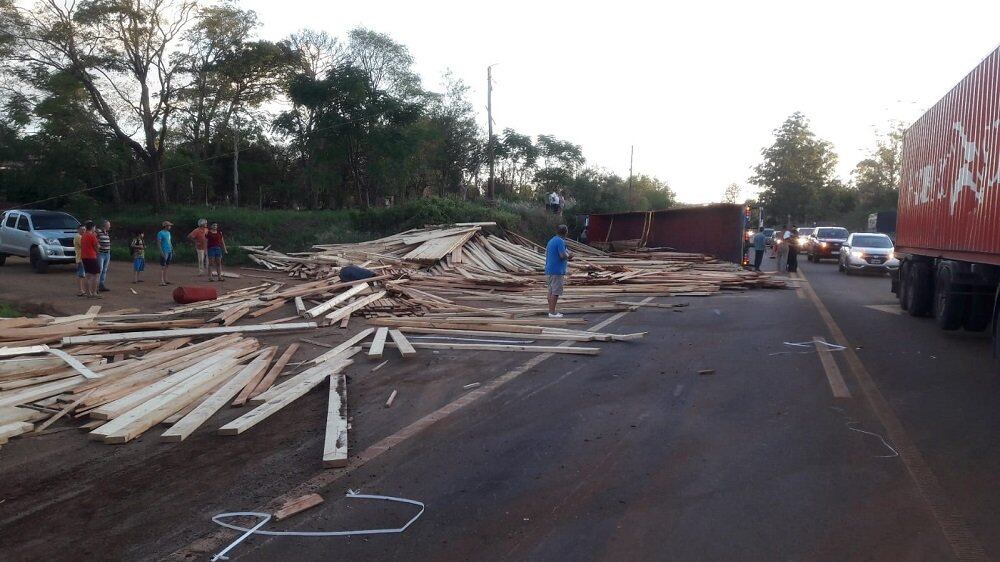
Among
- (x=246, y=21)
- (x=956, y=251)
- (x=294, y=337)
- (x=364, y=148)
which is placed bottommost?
(x=294, y=337)

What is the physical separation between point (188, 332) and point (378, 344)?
9.61 ft

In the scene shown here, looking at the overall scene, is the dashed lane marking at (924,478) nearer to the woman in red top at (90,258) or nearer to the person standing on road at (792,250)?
the woman in red top at (90,258)

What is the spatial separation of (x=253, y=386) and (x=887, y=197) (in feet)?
232

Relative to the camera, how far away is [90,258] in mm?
15703

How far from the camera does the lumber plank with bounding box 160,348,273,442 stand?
242 inches

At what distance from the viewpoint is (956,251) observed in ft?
37.1

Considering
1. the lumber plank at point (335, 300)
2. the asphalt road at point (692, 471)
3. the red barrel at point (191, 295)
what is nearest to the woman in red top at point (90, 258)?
the red barrel at point (191, 295)

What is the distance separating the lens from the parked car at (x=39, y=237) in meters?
21.4

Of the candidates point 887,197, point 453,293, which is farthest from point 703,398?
point 887,197

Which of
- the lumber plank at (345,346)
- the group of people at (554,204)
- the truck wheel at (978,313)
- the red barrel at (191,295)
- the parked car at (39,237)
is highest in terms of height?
the group of people at (554,204)

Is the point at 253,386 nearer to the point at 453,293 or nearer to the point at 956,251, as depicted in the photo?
the point at 453,293

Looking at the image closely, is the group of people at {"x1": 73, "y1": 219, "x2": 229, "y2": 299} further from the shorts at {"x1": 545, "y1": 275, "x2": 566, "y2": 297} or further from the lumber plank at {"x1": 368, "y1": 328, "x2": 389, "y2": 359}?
the shorts at {"x1": 545, "y1": 275, "x2": 566, "y2": 297}

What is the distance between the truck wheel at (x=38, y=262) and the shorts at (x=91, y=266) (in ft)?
23.4

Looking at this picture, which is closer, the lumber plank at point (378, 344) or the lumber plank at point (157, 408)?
the lumber plank at point (157, 408)
